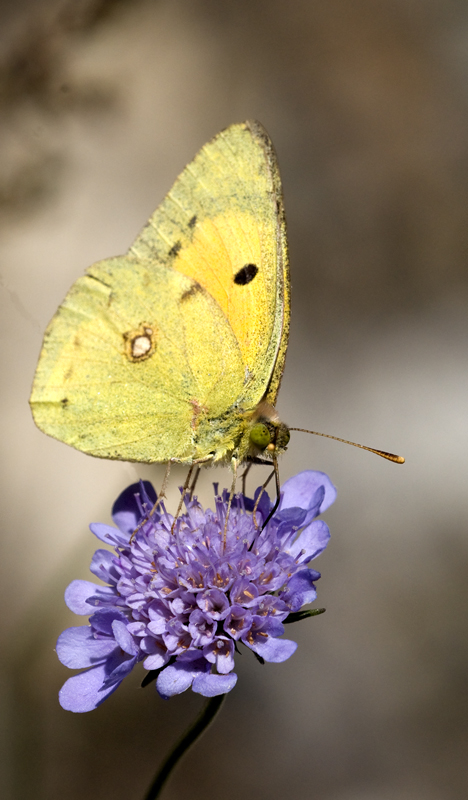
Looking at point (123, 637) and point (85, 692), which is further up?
point (123, 637)

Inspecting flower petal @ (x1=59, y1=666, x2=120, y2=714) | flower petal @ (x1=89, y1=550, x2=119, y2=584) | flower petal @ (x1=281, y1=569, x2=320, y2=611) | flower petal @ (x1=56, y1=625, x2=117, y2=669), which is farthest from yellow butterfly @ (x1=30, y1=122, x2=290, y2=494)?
flower petal @ (x1=59, y1=666, x2=120, y2=714)

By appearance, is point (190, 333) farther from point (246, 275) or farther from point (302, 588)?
point (302, 588)

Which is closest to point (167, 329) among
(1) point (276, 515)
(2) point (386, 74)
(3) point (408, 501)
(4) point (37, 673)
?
(1) point (276, 515)

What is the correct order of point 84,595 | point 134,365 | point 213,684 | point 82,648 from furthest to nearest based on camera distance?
point 134,365 < point 84,595 < point 82,648 < point 213,684

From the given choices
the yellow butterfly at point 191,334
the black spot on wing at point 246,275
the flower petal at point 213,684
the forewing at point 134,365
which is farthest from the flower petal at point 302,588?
the black spot on wing at point 246,275

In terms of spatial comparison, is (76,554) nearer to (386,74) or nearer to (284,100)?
(284,100)

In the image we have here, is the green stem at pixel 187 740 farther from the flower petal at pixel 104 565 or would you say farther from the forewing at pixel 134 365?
the forewing at pixel 134 365

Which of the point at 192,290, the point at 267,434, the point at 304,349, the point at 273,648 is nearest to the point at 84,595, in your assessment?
the point at 273,648
